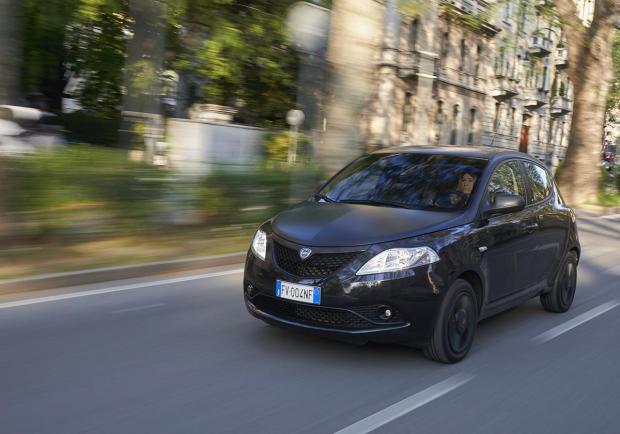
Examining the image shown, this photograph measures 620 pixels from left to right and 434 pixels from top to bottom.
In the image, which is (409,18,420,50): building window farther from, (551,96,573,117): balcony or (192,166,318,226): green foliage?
(192,166,318,226): green foliage

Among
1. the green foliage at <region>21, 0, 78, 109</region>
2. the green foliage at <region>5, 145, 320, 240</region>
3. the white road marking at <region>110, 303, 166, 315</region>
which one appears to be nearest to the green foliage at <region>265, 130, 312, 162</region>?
the green foliage at <region>5, 145, 320, 240</region>

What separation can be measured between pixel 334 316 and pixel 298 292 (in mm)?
292

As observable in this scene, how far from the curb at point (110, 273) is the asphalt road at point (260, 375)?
16 centimetres

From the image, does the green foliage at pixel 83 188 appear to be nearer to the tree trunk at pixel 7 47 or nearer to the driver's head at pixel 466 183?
the tree trunk at pixel 7 47

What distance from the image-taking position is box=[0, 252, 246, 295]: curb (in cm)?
673

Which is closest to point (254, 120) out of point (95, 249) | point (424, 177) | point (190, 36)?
point (190, 36)

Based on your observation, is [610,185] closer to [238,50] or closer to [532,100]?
[238,50]

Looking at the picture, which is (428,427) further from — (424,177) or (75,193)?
(75,193)

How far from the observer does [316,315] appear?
4984mm

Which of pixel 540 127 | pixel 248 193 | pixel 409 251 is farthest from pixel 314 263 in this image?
A: pixel 540 127

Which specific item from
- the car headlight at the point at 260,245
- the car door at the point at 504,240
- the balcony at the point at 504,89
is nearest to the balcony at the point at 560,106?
the balcony at the point at 504,89

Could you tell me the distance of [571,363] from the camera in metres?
5.42

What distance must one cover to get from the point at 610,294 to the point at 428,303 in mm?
4229

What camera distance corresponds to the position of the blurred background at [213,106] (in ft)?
26.5
